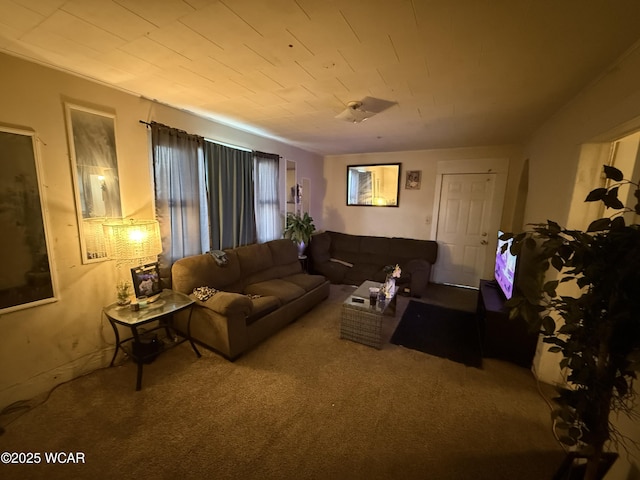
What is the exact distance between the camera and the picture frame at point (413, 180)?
188 inches

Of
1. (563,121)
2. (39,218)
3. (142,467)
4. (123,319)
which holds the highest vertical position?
(563,121)

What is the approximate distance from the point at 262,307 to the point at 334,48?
234 centimetres

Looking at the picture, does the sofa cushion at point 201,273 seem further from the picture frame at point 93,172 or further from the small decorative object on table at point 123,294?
the picture frame at point 93,172

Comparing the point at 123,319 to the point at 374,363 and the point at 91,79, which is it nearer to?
the point at 91,79

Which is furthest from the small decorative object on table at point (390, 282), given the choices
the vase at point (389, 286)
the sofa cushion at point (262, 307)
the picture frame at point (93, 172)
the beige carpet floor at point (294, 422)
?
the picture frame at point (93, 172)

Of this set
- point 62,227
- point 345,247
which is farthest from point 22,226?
point 345,247

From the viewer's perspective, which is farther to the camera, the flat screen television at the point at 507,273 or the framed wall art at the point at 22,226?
the flat screen television at the point at 507,273

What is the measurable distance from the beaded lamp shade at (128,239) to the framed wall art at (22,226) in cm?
39

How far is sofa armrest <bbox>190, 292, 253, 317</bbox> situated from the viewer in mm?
2357

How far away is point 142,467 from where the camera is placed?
4.90 feet

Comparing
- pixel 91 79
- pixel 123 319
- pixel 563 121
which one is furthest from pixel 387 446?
pixel 91 79

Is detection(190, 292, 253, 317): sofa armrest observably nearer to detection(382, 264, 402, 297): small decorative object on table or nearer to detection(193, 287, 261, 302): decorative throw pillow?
detection(193, 287, 261, 302): decorative throw pillow

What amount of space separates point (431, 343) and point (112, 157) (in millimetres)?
3684

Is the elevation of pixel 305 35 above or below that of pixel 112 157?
above
